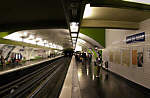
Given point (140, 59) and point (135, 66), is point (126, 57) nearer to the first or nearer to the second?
point (135, 66)

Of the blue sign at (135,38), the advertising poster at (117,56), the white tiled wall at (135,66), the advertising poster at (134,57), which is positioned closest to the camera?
the white tiled wall at (135,66)

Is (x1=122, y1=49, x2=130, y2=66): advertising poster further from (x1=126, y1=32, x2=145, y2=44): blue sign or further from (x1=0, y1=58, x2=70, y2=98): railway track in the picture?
(x1=0, y1=58, x2=70, y2=98): railway track

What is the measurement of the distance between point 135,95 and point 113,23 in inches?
131

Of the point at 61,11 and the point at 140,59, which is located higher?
the point at 61,11

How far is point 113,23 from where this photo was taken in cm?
499

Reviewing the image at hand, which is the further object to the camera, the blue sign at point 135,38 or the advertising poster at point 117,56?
the advertising poster at point 117,56

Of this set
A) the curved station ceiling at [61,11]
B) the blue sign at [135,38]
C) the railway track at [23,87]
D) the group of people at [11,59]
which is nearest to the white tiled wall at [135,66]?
the blue sign at [135,38]

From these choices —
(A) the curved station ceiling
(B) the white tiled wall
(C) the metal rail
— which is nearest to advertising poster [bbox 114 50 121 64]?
(B) the white tiled wall

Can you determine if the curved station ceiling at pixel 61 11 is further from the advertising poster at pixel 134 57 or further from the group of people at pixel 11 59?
the group of people at pixel 11 59

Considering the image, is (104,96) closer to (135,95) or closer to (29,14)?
(135,95)

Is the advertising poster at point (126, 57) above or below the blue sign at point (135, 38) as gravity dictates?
below

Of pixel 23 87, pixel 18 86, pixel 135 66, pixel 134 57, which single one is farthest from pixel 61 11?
pixel 18 86

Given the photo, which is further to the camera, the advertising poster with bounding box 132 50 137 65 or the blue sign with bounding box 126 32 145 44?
the advertising poster with bounding box 132 50 137 65

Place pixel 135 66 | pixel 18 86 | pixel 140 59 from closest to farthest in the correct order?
pixel 140 59 < pixel 135 66 < pixel 18 86
